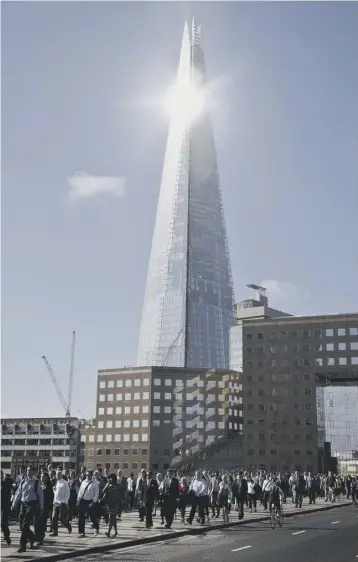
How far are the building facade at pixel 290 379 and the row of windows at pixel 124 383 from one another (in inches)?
1279

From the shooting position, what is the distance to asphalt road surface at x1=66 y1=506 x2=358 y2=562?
18.6 meters

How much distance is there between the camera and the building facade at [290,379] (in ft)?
498

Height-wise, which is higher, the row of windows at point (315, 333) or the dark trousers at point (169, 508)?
the row of windows at point (315, 333)

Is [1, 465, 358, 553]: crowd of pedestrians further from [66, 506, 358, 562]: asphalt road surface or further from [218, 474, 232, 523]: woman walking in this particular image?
[66, 506, 358, 562]: asphalt road surface

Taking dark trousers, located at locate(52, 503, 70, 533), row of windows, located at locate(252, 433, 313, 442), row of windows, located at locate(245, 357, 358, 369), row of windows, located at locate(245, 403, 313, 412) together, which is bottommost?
dark trousers, located at locate(52, 503, 70, 533)

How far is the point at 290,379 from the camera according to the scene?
155 meters

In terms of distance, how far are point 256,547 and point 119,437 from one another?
16025 centimetres

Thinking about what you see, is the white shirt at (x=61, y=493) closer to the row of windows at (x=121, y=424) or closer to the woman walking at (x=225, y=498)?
the woman walking at (x=225, y=498)

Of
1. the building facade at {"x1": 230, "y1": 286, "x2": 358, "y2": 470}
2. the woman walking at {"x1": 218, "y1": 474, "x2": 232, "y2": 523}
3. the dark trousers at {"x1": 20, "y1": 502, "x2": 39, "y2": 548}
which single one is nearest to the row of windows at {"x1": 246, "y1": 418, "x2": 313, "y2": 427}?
the building facade at {"x1": 230, "y1": 286, "x2": 358, "y2": 470}

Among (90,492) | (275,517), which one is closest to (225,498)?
(275,517)

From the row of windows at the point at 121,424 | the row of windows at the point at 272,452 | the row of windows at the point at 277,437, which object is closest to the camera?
the row of windows at the point at 272,452

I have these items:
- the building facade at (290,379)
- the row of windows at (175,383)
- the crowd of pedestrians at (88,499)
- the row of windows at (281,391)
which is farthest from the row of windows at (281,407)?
the crowd of pedestrians at (88,499)

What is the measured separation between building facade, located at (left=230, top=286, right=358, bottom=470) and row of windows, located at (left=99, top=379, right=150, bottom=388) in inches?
1279

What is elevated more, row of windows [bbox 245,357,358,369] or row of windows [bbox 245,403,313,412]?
row of windows [bbox 245,357,358,369]
